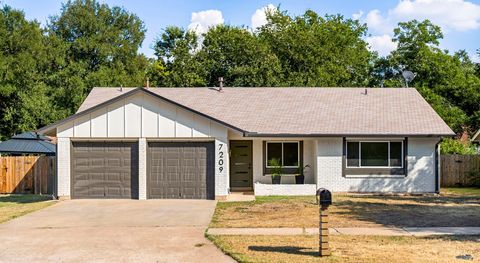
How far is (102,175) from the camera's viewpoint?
67.9 ft

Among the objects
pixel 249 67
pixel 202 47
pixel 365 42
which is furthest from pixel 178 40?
pixel 365 42

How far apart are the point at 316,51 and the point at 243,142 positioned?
22.2 m

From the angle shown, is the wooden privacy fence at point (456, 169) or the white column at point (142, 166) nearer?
the white column at point (142, 166)

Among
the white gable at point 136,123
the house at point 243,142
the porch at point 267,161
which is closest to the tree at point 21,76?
the house at point 243,142

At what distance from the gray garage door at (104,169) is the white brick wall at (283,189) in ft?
15.8

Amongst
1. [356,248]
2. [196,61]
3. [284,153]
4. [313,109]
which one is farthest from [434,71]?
[356,248]

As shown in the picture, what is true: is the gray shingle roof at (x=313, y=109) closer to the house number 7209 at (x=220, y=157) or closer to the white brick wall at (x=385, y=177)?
the white brick wall at (x=385, y=177)

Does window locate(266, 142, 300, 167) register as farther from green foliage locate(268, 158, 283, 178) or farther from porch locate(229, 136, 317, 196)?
green foliage locate(268, 158, 283, 178)

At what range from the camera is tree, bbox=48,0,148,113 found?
43.7 metres

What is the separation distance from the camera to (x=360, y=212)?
1659cm

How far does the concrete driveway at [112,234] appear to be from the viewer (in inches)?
420

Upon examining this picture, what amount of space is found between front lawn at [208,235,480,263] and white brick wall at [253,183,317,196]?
9654 mm

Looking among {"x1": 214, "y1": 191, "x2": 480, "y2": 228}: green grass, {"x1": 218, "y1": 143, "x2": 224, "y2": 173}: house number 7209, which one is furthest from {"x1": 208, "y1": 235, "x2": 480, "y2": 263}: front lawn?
{"x1": 218, "y1": 143, "x2": 224, "y2": 173}: house number 7209

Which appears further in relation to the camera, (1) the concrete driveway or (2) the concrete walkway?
(2) the concrete walkway
